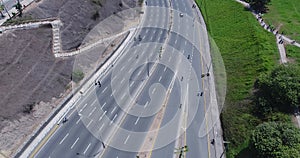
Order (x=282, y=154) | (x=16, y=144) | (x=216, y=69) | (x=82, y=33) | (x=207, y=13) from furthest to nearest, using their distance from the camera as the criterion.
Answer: (x=207, y=13) → (x=82, y=33) → (x=216, y=69) → (x=16, y=144) → (x=282, y=154)

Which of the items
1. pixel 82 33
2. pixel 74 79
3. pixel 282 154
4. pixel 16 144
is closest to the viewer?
pixel 282 154

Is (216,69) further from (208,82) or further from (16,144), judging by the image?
(16,144)

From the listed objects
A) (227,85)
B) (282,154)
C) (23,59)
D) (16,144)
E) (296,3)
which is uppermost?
(296,3)

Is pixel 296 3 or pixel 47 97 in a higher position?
pixel 296 3

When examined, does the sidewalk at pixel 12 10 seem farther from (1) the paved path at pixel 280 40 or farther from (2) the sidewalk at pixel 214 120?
(1) the paved path at pixel 280 40

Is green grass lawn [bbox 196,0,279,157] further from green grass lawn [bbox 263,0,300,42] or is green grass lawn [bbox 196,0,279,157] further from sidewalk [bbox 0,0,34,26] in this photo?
sidewalk [bbox 0,0,34,26]

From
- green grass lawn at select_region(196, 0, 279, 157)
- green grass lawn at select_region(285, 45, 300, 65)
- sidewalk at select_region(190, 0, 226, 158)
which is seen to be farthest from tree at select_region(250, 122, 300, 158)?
green grass lawn at select_region(285, 45, 300, 65)

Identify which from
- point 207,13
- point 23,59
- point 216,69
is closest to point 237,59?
point 216,69

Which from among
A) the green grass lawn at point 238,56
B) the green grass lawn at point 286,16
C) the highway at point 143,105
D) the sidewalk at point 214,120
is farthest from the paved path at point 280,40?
the highway at point 143,105

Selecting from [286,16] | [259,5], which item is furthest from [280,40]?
[259,5]
